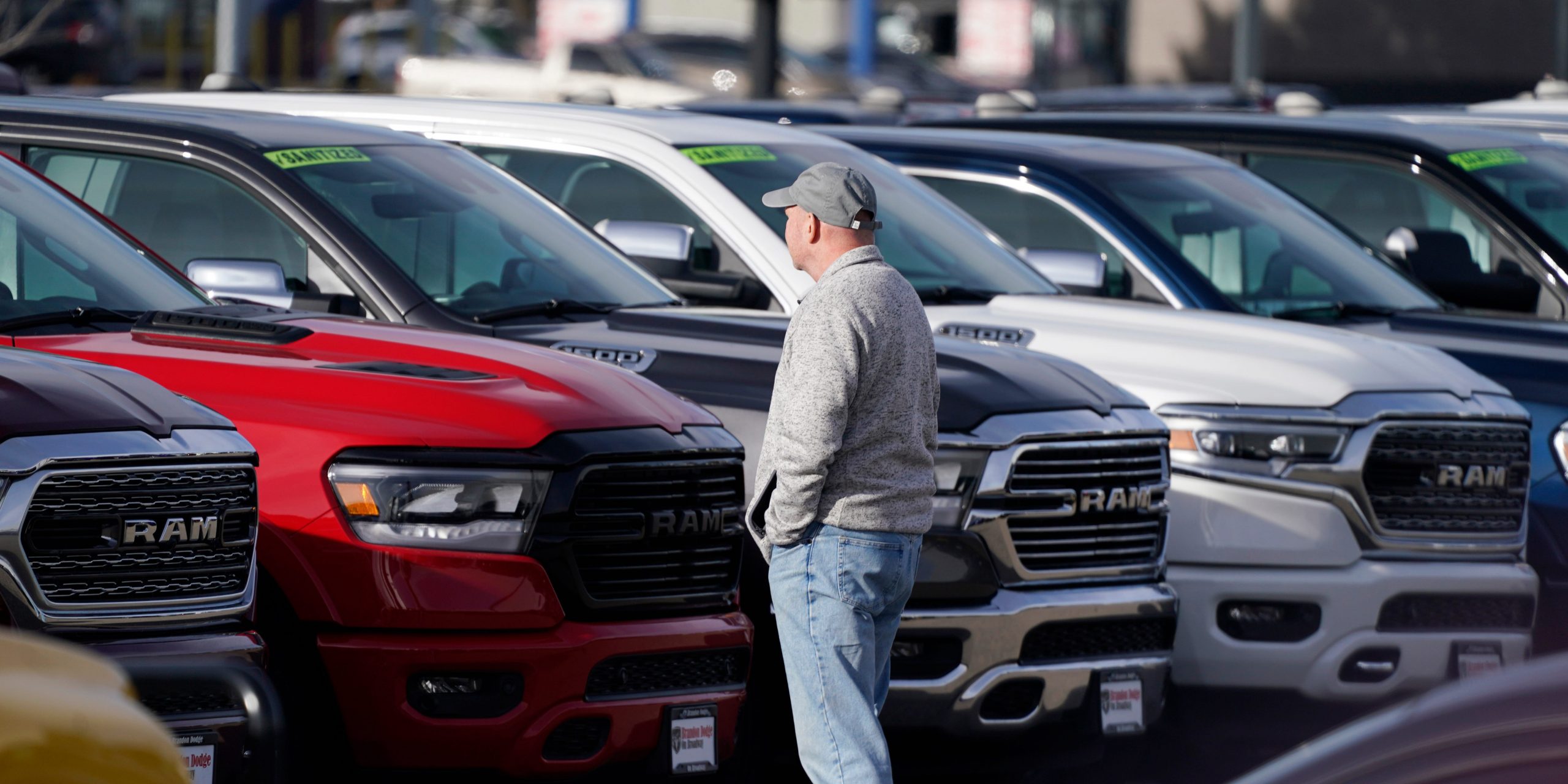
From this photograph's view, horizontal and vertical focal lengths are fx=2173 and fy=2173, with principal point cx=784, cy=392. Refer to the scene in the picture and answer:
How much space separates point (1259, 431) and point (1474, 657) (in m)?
1.09

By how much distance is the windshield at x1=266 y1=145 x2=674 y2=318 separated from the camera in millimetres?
6836

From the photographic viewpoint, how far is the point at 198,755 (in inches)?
178

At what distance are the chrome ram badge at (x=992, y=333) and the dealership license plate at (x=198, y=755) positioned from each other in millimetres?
3750

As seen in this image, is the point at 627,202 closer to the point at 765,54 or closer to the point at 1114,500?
the point at 1114,500

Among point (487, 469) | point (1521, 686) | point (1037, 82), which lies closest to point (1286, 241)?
point (487, 469)

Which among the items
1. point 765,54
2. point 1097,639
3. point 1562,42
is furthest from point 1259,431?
point 1562,42

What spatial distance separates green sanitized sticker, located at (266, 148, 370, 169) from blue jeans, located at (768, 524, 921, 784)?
8.27 ft

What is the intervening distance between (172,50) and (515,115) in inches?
929

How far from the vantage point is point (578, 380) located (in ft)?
18.7

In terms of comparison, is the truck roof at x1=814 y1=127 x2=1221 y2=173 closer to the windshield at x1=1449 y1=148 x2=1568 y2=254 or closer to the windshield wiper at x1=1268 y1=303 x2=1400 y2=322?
the windshield wiper at x1=1268 y1=303 x2=1400 y2=322

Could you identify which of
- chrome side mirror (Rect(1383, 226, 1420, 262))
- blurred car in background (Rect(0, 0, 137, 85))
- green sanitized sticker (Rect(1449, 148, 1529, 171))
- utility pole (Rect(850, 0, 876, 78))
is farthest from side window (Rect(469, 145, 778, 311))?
Answer: utility pole (Rect(850, 0, 876, 78))

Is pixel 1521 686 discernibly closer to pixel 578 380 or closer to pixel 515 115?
pixel 578 380

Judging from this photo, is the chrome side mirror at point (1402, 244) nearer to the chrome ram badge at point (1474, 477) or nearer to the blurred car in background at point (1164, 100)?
the chrome ram badge at point (1474, 477)

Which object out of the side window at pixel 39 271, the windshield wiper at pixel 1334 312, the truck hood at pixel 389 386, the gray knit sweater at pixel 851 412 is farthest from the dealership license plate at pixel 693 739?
the windshield wiper at pixel 1334 312
